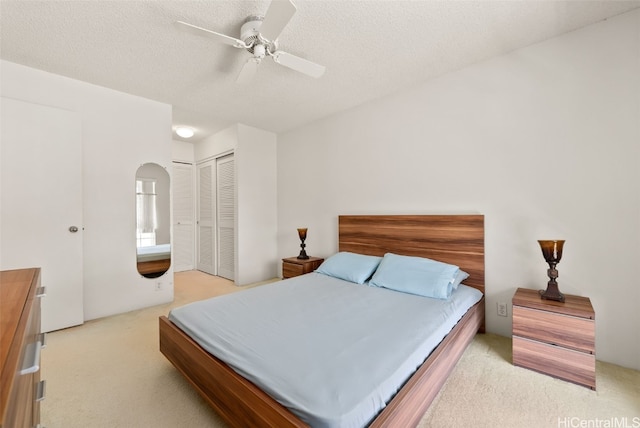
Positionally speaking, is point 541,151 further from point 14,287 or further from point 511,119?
point 14,287

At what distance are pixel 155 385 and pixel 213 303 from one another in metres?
0.60

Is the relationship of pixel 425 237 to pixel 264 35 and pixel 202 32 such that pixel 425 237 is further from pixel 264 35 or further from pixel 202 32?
pixel 202 32

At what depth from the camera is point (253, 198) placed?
432 cm

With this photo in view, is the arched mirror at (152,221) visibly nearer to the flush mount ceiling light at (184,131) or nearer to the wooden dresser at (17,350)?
the flush mount ceiling light at (184,131)

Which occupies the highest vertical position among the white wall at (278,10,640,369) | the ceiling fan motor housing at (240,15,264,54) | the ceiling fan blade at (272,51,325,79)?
the ceiling fan motor housing at (240,15,264,54)

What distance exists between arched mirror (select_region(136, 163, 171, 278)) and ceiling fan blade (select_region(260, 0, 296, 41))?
7.79 ft

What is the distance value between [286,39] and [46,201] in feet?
8.75

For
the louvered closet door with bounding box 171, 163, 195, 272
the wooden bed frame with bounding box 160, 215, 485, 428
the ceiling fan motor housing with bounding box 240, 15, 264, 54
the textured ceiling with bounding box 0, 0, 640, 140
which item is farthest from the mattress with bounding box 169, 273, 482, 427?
the louvered closet door with bounding box 171, 163, 195, 272

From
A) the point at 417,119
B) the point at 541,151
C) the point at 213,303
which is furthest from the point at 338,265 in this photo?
the point at 541,151

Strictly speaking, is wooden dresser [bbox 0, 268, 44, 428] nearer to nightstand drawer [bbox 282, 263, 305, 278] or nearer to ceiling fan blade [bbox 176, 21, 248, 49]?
ceiling fan blade [bbox 176, 21, 248, 49]

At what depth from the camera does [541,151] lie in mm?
2221

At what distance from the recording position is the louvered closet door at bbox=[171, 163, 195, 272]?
16.6 ft

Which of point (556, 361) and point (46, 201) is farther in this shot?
point (46, 201)

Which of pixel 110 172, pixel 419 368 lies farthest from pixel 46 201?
pixel 419 368
